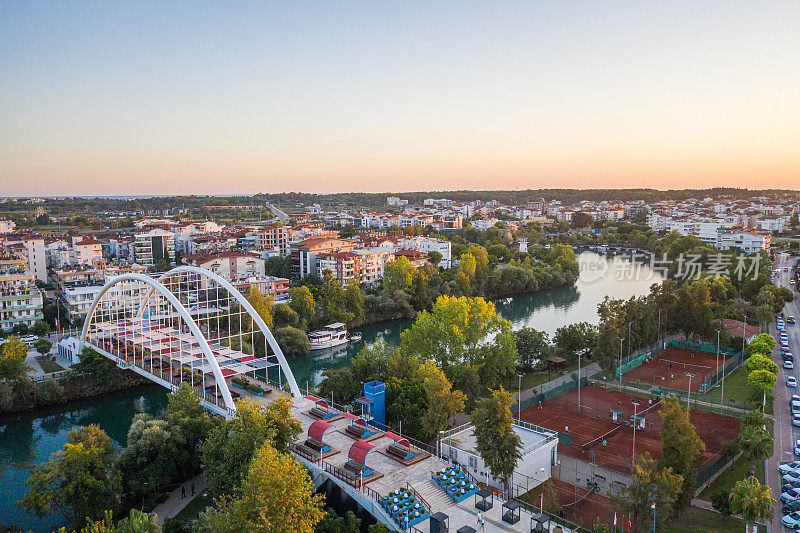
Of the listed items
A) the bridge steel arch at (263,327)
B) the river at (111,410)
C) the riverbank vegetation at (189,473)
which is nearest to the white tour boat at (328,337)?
the river at (111,410)

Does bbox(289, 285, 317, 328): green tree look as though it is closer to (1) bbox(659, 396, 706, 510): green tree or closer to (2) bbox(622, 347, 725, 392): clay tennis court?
(2) bbox(622, 347, 725, 392): clay tennis court

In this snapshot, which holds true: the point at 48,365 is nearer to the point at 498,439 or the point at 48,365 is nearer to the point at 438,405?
the point at 438,405

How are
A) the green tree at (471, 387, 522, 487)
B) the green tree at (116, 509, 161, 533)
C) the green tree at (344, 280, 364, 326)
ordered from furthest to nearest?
the green tree at (344, 280, 364, 326) → the green tree at (471, 387, 522, 487) → the green tree at (116, 509, 161, 533)

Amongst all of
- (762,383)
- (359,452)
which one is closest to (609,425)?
(762,383)

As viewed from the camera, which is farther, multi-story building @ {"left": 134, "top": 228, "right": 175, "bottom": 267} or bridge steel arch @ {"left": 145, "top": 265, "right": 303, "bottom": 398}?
multi-story building @ {"left": 134, "top": 228, "right": 175, "bottom": 267}

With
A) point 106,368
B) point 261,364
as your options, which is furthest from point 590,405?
point 106,368

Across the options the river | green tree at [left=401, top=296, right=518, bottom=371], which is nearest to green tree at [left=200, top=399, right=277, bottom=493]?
the river

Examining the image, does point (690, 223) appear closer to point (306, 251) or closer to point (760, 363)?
point (306, 251)

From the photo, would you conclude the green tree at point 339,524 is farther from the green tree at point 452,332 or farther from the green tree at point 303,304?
the green tree at point 303,304
